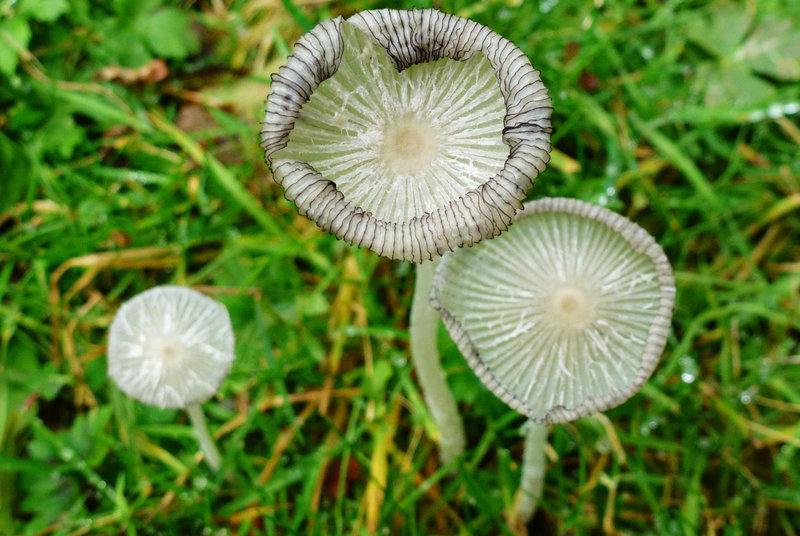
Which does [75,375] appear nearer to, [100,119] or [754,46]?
[100,119]

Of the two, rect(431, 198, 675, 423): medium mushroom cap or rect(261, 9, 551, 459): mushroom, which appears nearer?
rect(261, 9, 551, 459): mushroom

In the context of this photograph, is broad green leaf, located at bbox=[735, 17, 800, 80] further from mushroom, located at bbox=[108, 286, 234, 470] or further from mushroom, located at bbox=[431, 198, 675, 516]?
mushroom, located at bbox=[108, 286, 234, 470]

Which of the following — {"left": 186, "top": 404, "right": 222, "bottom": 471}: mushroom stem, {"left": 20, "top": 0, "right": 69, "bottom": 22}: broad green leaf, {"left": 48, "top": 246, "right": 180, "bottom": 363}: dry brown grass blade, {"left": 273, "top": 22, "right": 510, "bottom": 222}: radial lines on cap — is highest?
{"left": 273, "top": 22, "right": 510, "bottom": 222}: radial lines on cap

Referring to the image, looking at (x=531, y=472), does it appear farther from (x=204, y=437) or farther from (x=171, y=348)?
(x=171, y=348)

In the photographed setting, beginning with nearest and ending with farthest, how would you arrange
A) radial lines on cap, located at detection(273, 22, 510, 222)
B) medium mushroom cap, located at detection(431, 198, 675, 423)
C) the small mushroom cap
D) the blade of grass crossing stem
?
radial lines on cap, located at detection(273, 22, 510, 222)
medium mushroom cap, located at detection(431, 198, 675, 423)
the small mushroom cap
the blade of grass crossing stem

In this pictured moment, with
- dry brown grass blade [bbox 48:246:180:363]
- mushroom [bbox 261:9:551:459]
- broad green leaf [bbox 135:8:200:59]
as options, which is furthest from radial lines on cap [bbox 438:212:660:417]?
broad green leaf [bbox 135:8:200:59]

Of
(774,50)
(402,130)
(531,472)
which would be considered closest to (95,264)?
(402,130)

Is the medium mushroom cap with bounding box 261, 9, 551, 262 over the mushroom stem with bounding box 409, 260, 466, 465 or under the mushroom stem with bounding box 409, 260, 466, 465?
over
